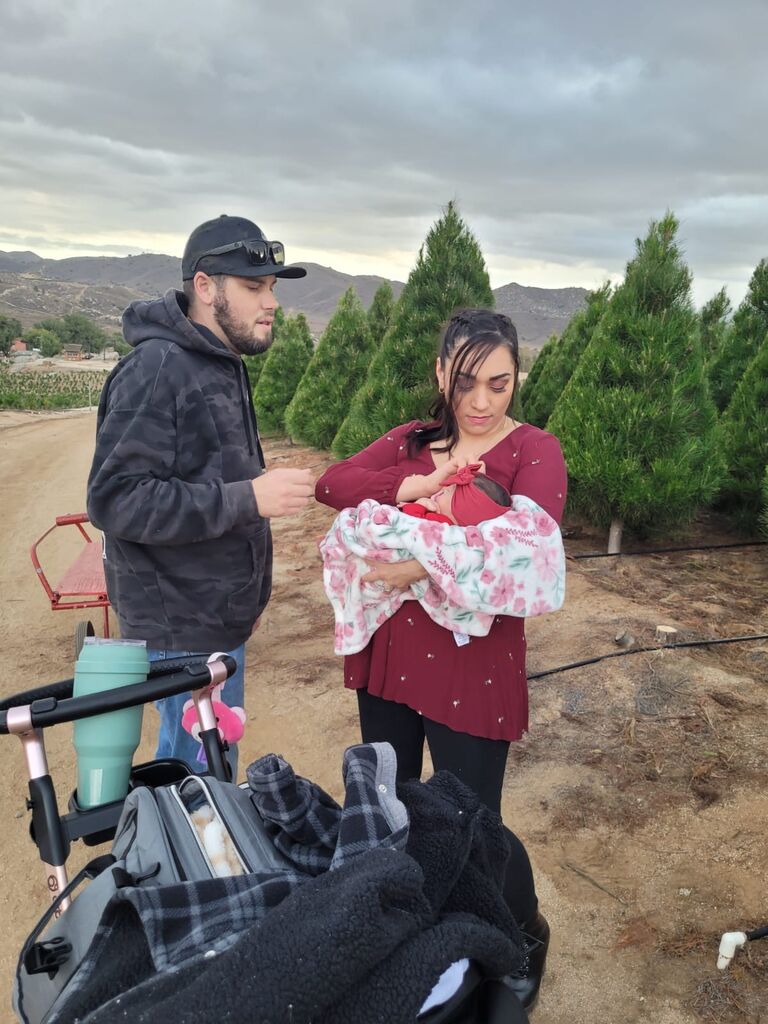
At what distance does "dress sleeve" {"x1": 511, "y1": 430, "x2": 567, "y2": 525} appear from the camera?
6.41ft

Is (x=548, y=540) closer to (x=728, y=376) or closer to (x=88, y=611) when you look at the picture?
(x=88, y=611)

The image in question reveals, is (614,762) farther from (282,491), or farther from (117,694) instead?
(117,694)

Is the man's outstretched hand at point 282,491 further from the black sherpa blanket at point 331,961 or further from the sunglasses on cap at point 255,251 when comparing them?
the black sherpa blanket at point 331,961

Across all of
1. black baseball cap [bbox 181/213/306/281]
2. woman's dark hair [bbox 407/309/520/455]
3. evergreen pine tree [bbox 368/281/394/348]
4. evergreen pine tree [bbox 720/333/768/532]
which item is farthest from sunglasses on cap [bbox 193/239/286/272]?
evergreen pine tree [bbox 368/281/394/348]

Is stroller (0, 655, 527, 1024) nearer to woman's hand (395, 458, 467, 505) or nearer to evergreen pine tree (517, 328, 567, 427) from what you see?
woman's hand (395, 458, 467, 505)

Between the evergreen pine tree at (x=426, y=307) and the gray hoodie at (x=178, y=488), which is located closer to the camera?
the gray hoodie at (x=178, y=488)

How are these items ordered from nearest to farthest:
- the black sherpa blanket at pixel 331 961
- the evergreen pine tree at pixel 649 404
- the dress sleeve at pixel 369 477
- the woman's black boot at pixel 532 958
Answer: the black sherpa blanket at pixel 331 961 < the woman's black boot at pixel 532 958 < the dress sleeve at pixel 369 477 < the evergreen pine tree at pixel 649 404

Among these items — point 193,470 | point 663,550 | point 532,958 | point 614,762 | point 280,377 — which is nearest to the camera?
point 532,958

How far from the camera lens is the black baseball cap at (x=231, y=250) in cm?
225

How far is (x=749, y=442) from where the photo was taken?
7152 millimetres

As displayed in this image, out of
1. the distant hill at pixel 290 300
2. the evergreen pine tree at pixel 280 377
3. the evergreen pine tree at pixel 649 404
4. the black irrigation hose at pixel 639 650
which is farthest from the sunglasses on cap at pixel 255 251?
the distant hill at pixel 290 300

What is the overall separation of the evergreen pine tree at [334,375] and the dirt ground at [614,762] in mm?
5846

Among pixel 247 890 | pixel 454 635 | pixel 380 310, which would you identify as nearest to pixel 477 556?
pixel 454 635

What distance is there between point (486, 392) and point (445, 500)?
333 millimetres
